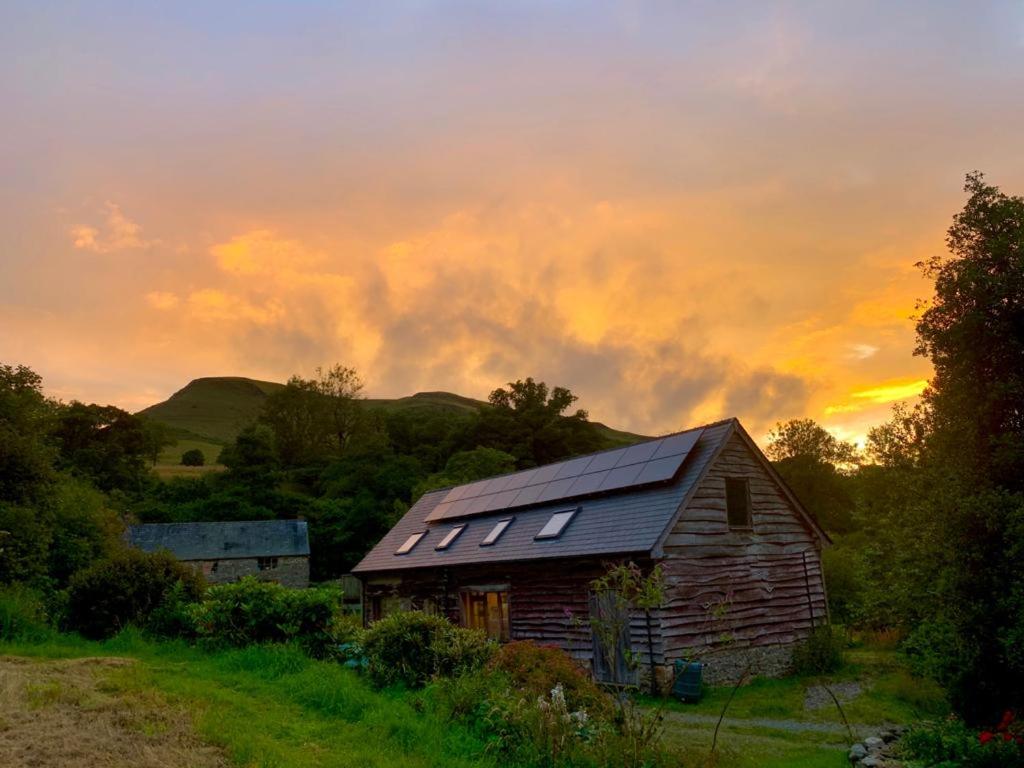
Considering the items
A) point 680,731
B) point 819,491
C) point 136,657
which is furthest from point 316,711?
point 819,491

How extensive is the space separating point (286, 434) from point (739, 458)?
77987mm

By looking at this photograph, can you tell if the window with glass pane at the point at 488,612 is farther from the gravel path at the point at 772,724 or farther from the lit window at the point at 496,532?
the gravel path at the point at 772,724

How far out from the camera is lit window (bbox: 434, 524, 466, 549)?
27120 mm

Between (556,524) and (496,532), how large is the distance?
10.1 ft

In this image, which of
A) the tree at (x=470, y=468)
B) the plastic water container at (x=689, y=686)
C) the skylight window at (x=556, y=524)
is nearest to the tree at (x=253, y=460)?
the tree at (x=470, y=468)

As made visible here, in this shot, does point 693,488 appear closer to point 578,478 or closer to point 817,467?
point 578,478

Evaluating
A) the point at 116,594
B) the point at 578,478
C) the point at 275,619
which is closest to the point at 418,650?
the point at 275,619

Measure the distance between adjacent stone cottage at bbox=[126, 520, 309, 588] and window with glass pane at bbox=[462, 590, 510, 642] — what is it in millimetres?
33620

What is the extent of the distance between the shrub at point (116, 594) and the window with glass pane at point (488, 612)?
383 inches

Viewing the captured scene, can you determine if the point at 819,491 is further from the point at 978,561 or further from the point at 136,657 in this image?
the point at 136,657

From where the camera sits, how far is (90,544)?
27.0m

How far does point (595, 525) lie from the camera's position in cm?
2150

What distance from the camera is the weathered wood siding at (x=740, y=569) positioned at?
19422 millimetres

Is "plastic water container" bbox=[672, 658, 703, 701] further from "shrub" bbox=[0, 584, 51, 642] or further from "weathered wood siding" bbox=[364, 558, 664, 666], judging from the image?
"shrub" bbox=[0, 584, 51, 642]
